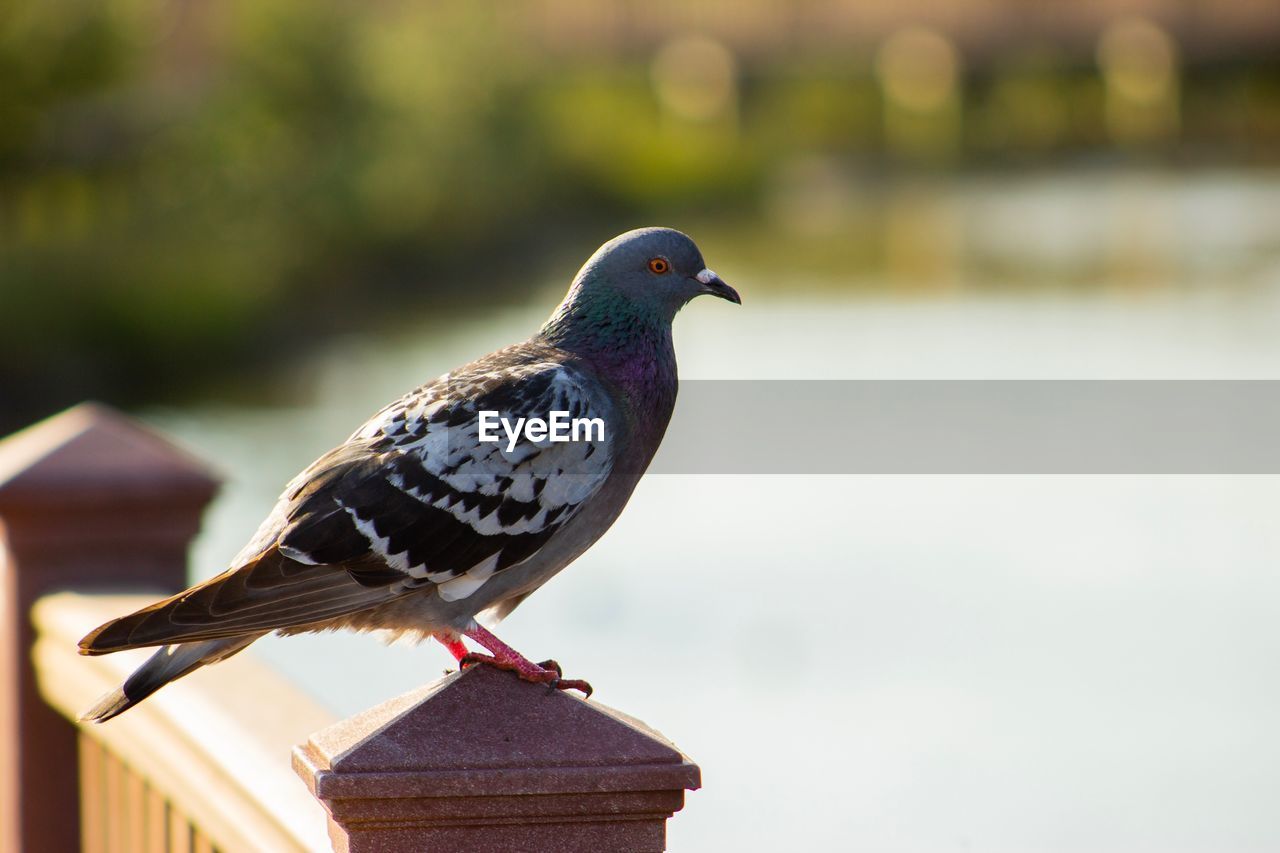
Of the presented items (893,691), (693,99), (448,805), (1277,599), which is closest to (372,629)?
(448,805)

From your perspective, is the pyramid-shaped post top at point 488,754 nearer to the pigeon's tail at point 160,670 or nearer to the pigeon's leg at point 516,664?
the pigeon's leg at point 516,664

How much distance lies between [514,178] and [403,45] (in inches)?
134

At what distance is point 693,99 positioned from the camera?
46969 mm

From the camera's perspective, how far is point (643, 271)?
260 cm

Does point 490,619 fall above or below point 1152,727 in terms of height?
above

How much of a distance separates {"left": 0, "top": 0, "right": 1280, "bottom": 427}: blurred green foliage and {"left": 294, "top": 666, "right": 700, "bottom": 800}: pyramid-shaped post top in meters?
12.9

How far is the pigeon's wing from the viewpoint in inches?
87.6

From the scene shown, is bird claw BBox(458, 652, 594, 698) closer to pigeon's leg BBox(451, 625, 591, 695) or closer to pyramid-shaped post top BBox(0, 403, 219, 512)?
pigeon's leg BBox(451, 625, 591, 695)

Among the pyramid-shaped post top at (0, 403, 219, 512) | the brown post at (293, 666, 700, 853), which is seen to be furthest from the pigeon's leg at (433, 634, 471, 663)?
the pyramid-shaped post top at (0, 403, 219, 512)

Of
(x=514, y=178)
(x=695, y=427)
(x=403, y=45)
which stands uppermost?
(x=403, y=45)

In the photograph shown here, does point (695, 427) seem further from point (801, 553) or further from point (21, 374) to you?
point (21, 374)

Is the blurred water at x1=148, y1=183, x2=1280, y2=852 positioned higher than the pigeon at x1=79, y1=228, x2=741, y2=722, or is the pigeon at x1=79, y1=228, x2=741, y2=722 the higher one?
the pigeon at x1=79, y1=228, x2=741, y2=722

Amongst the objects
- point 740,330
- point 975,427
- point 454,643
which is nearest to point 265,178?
point 740,330

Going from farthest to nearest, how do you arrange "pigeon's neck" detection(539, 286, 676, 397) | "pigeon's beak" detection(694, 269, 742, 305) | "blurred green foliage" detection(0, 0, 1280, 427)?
1. "blurred green foliage" detection(0, 0, 1280, 427)
2. "pigeon's beak" detection(694, 269, 742, 305)
3. "pigeon's neck" detection(539, 286, 676, 397)
